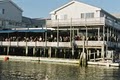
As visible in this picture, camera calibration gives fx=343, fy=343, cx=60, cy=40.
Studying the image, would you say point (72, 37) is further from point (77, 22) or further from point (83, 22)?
point (83, 22)

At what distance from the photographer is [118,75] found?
39.7m

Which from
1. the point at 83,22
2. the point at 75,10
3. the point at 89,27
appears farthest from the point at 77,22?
the point at 75,10

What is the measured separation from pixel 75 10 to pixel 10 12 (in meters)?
24.3

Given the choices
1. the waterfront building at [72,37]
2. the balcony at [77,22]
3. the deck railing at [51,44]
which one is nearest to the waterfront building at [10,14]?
the waterfront building at [72,37]

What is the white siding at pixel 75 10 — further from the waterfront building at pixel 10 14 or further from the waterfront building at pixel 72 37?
the waterfront building at pixel 10 14

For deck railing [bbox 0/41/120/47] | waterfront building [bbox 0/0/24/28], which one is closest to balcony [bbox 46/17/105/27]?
deck railing [bbox 0/41/120/47]

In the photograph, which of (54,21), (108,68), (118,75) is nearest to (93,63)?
(108,68)

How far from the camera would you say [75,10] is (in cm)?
6612

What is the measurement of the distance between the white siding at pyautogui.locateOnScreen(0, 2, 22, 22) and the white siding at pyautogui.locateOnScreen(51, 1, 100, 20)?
735 inches

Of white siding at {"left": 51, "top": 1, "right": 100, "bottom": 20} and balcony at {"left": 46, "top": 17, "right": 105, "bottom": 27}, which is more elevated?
white siding at {"left": 51, "top": 1, "right": 100, "bottom": 20}

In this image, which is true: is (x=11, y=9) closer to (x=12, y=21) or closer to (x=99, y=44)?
(x=12, y=21)

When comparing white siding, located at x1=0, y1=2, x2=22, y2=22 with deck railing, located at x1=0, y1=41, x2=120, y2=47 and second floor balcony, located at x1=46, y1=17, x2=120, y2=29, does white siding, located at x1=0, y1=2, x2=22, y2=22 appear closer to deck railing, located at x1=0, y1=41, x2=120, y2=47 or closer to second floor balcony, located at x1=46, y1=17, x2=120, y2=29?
deck railing, located at x1=0, y1=41, x2=120, y2=47

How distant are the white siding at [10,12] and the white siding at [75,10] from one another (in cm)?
1867

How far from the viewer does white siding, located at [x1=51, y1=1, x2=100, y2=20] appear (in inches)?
2509
